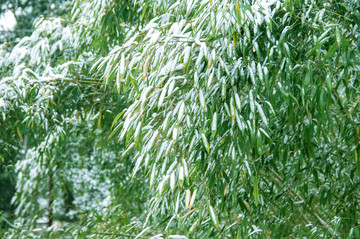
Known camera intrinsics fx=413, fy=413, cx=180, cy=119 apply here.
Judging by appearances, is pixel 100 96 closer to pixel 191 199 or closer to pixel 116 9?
pixel 116 9

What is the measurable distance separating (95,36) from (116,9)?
1.00 ft

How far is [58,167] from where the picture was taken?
159 inches

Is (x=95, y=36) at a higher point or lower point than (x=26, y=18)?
higher

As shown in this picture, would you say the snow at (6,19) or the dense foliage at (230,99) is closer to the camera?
the dense foliage at (230,99)

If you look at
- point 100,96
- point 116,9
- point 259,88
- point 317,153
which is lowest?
point 317,153

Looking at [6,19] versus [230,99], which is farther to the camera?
[6,19]

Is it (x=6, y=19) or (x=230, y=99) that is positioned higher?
(x=230, y=99)

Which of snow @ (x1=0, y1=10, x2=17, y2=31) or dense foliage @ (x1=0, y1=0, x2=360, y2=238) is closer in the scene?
dense foliage @ (x1=0, y1=0, x2=360, y2=238)

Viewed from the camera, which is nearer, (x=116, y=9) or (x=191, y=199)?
(x=191, y=199)

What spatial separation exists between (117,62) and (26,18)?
15.1 ft

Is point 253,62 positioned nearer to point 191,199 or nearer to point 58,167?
point 191,199

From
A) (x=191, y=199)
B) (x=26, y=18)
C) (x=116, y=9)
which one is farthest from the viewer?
(x=26, y=18)

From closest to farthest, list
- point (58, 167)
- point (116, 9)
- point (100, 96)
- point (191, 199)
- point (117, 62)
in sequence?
1. point (191, 199)
2. point (117, 62)
3. point (116, 9)
4. point (100, 96)
5. point (58, 167)

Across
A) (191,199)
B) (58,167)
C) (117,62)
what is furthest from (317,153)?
(58,167)
